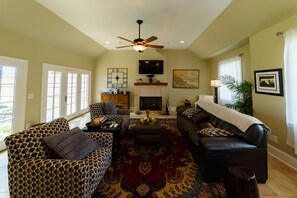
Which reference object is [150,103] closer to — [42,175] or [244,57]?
[244,57]

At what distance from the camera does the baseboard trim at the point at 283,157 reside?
2.52 meters

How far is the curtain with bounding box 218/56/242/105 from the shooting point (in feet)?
16.3

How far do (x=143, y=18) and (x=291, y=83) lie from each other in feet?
11.8

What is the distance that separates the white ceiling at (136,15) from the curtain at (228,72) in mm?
1722

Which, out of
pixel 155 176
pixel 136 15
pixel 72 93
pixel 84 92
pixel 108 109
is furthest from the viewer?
pixel 84 92

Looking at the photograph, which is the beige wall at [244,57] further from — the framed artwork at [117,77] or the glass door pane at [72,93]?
the glass door pane at [72,93]

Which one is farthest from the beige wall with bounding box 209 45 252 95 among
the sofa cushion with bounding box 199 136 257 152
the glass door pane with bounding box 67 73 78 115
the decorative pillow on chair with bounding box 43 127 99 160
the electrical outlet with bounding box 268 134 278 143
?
the glass door pane with bounding box 67 73 78 115

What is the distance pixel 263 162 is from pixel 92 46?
6.59 m

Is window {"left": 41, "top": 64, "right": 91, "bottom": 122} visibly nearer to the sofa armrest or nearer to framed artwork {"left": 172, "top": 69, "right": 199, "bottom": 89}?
the sofa armrest

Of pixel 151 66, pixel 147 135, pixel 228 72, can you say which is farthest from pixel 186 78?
pixel 147 135

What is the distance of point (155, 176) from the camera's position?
2.23 metres

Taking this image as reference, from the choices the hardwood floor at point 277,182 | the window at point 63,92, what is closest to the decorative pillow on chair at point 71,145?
the hardwood floor at point 277,182

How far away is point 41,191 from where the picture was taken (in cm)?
144

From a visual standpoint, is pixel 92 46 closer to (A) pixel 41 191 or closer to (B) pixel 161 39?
(B) pixel 161 39
